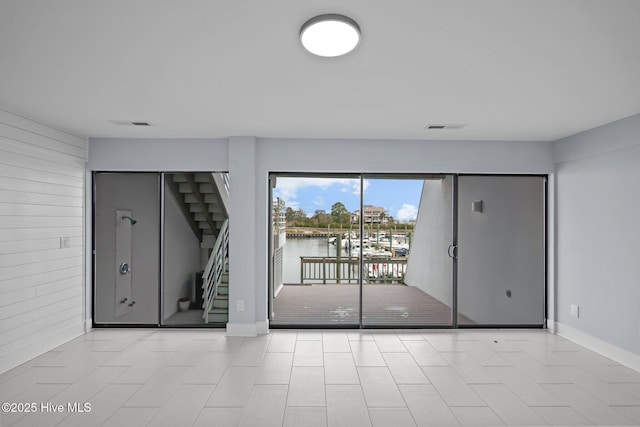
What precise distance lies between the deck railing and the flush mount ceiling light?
135 inches

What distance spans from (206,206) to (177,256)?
2.51 ft

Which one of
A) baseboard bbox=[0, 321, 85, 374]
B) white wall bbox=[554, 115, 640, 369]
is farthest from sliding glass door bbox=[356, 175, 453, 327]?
baseboard bbox=[0, 321, 85, 374]

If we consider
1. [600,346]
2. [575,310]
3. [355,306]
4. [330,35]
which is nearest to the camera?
[330,35]

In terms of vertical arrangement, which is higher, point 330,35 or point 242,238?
point 330,35

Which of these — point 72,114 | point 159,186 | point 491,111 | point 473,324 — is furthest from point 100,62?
point 473,324

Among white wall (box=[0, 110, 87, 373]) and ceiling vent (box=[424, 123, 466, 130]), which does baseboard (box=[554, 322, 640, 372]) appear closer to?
ceiling vent (box=[424, 123, 466, 130])

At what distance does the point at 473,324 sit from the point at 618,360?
1539 mm

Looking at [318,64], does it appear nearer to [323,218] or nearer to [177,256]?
[323,218]

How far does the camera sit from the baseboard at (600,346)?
3.66m

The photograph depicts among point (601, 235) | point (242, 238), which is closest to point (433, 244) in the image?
point (601, 235)

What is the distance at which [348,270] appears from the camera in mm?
5324

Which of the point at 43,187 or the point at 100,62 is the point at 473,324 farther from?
the point at 43,187

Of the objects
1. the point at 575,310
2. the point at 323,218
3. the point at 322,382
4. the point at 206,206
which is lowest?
the point at 322,382

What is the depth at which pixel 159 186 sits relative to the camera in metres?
4.97
